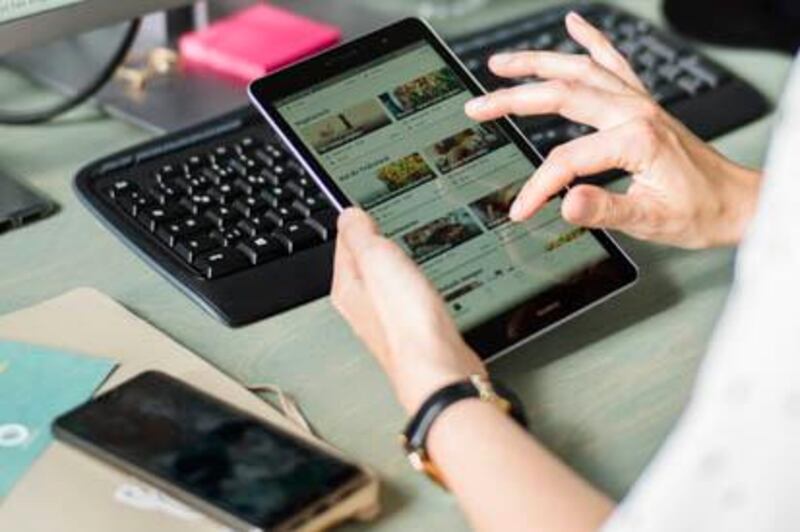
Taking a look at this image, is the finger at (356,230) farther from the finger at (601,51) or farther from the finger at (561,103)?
the finger at (601,51)

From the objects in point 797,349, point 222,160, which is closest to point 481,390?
point 797,349

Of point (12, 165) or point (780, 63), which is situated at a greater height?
point (12, 165)

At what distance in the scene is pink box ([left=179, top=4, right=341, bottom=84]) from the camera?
1215 mm

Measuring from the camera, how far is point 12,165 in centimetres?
107

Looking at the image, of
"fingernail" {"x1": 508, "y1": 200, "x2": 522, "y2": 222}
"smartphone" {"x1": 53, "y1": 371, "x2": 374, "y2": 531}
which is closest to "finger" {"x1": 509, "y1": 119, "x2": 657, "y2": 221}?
"fingernail" {"x1": 508, "y1": 200, "x2": 522, "y2": 222}

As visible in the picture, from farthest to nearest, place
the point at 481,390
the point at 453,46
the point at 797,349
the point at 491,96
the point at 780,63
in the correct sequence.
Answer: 1. the point at 780,63
2. the point at 453,46
3. the point at 491,96
4. the point at 481,390
5. the point at 797,349

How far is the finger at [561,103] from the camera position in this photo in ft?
3.01

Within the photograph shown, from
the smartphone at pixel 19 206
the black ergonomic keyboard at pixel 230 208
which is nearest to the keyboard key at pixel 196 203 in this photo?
the black ergonomic keyboard at pixel 230 208

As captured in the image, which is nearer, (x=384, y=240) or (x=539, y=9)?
(x=384, y=240)

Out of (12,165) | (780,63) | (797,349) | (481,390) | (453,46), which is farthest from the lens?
(780,63)

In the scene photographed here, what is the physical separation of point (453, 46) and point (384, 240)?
15.0 inches

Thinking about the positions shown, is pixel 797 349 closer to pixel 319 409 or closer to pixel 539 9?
pixel 319 409

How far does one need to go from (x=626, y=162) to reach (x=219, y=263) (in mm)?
256

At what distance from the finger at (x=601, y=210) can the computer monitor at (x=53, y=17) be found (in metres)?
0.37
